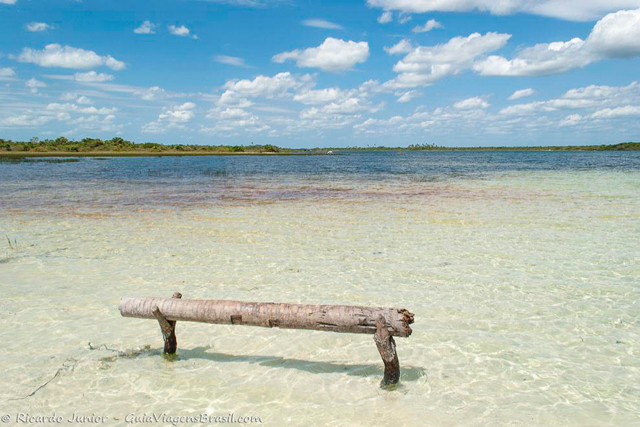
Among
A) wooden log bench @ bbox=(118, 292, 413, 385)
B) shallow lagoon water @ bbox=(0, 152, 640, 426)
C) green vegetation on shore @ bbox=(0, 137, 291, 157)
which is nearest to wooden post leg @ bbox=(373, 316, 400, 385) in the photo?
wooden log bench @ bbox=(118, 292, 413, 385)

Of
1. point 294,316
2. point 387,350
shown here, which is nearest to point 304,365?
point 294,316

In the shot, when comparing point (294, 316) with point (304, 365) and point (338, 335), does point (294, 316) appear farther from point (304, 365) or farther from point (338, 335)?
point (338, 335)

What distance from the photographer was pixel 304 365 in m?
6.61

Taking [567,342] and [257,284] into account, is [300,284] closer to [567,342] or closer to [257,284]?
[257,284]

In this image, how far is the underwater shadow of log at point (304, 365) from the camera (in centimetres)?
630

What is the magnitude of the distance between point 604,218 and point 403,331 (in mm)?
17091

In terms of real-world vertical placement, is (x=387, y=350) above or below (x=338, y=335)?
above

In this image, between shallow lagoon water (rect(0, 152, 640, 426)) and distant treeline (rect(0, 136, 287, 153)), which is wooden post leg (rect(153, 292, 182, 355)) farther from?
distant treeline (rect(0, 136, 287, 153))

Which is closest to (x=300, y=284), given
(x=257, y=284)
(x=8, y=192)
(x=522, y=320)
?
(x=257, y=284)

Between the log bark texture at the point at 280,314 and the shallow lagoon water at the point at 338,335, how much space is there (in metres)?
0.96

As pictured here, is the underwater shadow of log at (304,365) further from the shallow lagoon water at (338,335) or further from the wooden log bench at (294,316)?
the wooden log bench at (294,316)

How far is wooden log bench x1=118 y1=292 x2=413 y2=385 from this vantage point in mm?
5457

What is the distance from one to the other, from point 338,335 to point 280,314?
84.0 inches

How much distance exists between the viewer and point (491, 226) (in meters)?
16.9
